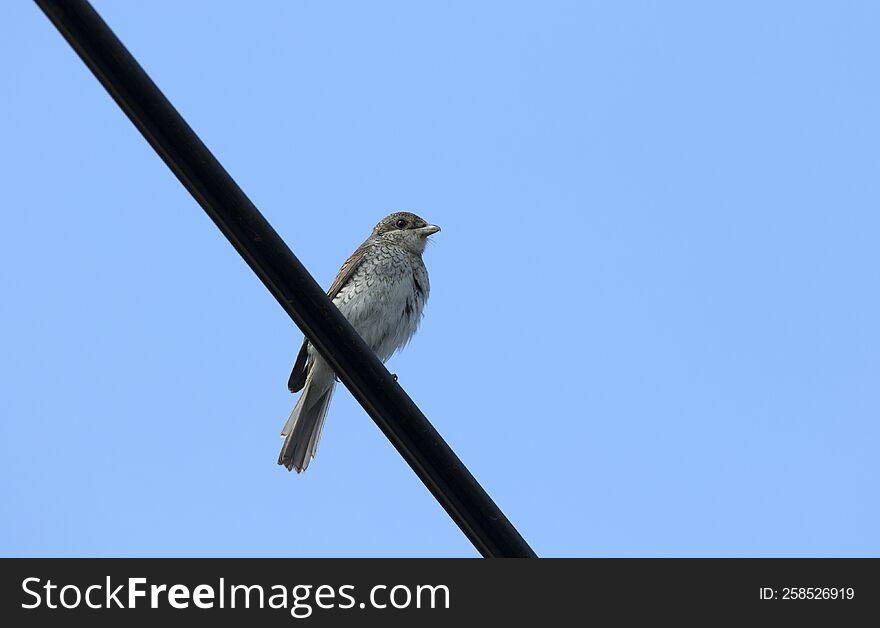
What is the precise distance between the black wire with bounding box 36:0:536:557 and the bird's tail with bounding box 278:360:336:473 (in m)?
4.71

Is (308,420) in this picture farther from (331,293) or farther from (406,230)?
(406,230)

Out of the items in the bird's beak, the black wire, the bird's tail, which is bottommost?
the black wire

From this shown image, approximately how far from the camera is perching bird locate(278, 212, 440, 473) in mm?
8086

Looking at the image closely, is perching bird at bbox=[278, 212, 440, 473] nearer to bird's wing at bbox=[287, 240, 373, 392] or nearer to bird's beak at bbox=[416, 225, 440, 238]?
bird's wing at bbox=[287, 240, 373, 392]

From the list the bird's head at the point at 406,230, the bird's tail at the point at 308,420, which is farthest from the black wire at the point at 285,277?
the bird's head at the point at 406,230

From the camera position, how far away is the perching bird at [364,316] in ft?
26.5

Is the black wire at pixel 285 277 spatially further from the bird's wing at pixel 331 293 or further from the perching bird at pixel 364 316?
the perching bird at pixel 364 316

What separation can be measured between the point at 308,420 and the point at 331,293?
3.83 feet

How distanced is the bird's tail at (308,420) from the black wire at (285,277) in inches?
185

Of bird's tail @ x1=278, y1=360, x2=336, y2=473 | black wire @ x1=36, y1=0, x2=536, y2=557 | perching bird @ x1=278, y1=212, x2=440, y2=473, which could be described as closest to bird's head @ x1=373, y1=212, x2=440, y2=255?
perching bird @ x1=278, y1=212, x2=440, y2=473
